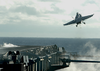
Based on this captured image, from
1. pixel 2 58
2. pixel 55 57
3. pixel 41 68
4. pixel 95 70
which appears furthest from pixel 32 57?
pixel 95 70

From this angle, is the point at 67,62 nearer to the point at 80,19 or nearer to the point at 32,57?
the point at 32,57

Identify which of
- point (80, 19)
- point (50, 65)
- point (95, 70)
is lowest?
point (95, 70)

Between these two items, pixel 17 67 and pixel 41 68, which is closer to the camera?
pixel 17 67

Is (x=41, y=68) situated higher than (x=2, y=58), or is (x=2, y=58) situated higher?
(x=2, y=58)

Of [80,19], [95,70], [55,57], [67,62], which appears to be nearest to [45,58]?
[67,62]

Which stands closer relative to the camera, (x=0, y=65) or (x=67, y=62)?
(x=0, y=65)

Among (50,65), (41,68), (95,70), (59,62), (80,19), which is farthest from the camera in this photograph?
(95,70)

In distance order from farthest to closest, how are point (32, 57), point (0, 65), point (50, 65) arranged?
1. point (50, 65)
2. point (32, 57)
3. point (0, 65)

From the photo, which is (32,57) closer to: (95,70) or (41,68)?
(41,68)

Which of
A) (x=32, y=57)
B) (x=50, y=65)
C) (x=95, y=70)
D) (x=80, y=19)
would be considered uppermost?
(x=80, y=19)
